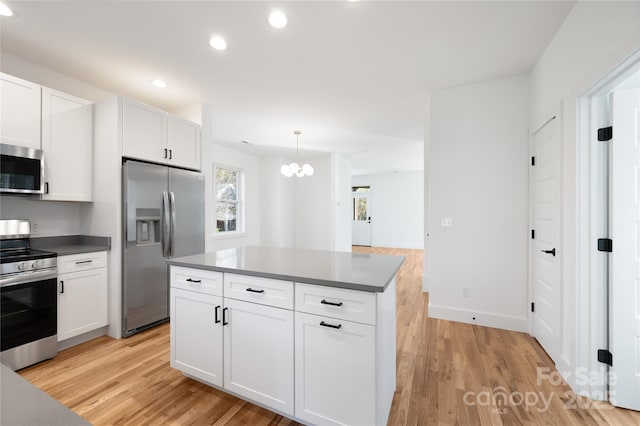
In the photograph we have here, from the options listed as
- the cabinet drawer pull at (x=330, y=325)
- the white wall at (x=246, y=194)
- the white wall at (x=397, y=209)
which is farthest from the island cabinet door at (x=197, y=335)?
the white wall at (x=397, y=209)

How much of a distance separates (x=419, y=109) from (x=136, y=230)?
12.7ft

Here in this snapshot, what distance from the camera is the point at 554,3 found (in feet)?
6.54

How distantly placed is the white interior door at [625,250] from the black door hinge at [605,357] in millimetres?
23

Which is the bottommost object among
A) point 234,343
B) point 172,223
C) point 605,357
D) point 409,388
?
point 409,388

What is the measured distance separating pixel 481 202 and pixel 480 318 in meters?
1.32

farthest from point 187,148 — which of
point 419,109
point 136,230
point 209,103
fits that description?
point 419,109

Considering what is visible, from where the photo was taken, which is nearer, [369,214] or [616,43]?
[616,43]

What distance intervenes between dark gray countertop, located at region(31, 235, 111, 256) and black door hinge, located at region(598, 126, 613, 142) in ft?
13.9

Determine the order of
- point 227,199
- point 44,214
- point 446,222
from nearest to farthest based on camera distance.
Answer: point 44,214
point 446,222
point 227,199

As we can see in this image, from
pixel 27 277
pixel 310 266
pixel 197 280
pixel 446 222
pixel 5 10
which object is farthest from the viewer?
pixel 446 222

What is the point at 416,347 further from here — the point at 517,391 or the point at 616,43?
the point at 616,43

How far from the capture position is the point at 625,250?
179 cm

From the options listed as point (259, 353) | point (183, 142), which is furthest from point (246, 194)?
point (259, 353)

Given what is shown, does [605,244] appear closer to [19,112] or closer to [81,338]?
[81,338]
